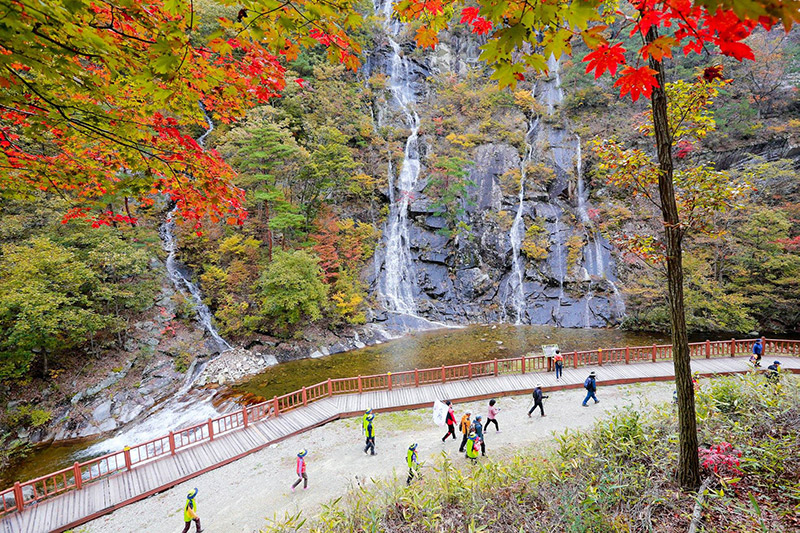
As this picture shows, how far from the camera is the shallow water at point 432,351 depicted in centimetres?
1353

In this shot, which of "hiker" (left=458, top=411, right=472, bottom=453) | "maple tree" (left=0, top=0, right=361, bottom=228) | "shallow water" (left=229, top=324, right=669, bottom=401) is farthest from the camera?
"shallow water" (left=229, top=324, right=669, bottom=401)

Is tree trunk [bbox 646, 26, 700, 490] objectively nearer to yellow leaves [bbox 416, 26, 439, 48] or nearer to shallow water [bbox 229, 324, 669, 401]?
yellow leaves [bbox 416, 26, 439, 48]

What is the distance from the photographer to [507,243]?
23391 millimetres

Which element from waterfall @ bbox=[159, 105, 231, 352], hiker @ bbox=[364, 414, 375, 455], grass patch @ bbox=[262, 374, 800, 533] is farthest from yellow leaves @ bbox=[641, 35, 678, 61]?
waterfall @ bbox=[159, 105, 231, 352]

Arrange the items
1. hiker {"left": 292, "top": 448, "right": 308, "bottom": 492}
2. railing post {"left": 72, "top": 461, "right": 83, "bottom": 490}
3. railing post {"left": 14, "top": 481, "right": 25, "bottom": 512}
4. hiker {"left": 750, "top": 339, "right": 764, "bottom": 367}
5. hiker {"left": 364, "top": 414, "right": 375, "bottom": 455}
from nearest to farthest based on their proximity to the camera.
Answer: railing post {"left": 14, "top": 481, "right": 25, "bottom": 512} < railing post {"left": 72, "top": 461, "right": 83, "bottom": 490} < hiker {"left": 292, "top": 448, "right": 308, "bottom": 492} < hiker {"left": 364, "top": 414, "right": 375, "bottom": 455} < hiker {"left": 750, "top": 339, "right": 764, "bottom": 367}

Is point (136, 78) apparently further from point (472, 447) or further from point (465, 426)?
point (465, 426)

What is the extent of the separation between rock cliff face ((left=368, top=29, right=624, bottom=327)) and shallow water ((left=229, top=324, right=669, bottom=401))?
1.94m

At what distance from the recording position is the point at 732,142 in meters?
20.9

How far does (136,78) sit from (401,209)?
22.2m

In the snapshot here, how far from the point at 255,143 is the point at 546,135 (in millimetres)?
21802

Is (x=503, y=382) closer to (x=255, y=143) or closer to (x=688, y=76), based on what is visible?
(x=255, y=143)

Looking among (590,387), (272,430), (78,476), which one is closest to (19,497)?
(78,476)

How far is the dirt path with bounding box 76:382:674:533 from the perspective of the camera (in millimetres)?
6797

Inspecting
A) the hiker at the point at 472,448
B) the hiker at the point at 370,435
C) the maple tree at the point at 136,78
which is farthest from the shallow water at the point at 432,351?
the maple tree at the point at 136,78
